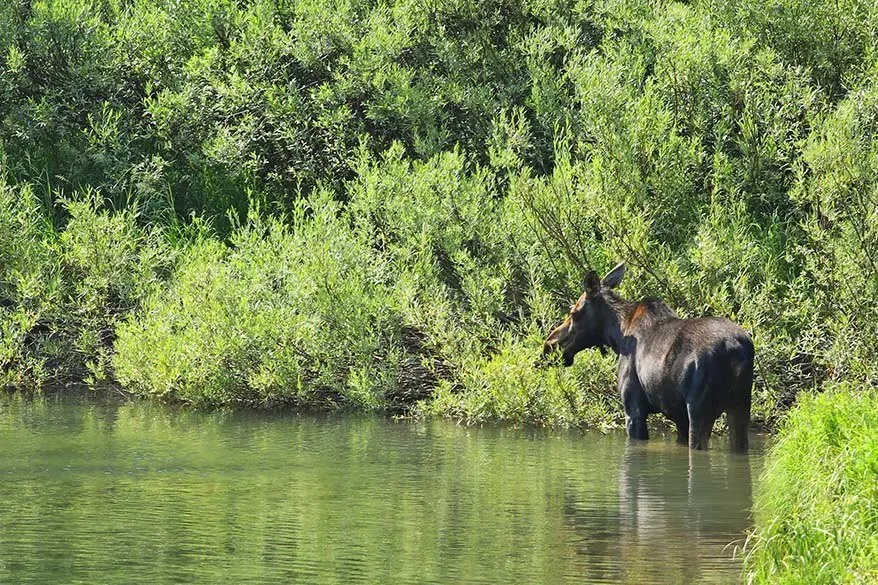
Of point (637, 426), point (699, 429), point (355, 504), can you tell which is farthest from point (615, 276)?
point (355, 504)

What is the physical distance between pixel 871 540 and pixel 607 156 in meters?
9.10

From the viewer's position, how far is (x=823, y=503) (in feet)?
26.4

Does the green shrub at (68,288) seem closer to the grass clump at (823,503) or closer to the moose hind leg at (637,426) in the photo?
the moose hind leg at (637,426)

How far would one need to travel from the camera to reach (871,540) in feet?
23.4

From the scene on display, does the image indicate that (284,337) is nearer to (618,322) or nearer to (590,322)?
(590,322)

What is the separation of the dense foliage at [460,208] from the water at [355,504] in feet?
4.01

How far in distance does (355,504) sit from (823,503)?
11.2 feet

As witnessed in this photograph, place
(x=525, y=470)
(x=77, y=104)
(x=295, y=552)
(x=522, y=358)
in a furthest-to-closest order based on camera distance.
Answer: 1. (x=77, y=104)
2. (x=522, y=358)
3. (x=525, y=470)
4. (x=295, y=552)

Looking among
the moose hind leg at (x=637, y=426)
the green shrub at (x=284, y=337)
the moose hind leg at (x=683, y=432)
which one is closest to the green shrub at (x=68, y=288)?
the green shrub at (x=284, y=337)

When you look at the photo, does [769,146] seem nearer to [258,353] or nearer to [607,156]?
[607,156]

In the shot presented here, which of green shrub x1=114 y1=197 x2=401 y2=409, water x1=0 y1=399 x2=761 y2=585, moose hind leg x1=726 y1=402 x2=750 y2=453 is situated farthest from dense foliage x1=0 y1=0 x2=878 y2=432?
moose hind leg x1=726 y1=402 x2=750 y2=453

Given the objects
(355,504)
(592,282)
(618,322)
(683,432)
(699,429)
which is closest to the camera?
(355,504)

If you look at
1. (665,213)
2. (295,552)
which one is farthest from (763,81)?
(295,552)

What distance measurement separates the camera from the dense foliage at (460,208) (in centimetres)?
1470
